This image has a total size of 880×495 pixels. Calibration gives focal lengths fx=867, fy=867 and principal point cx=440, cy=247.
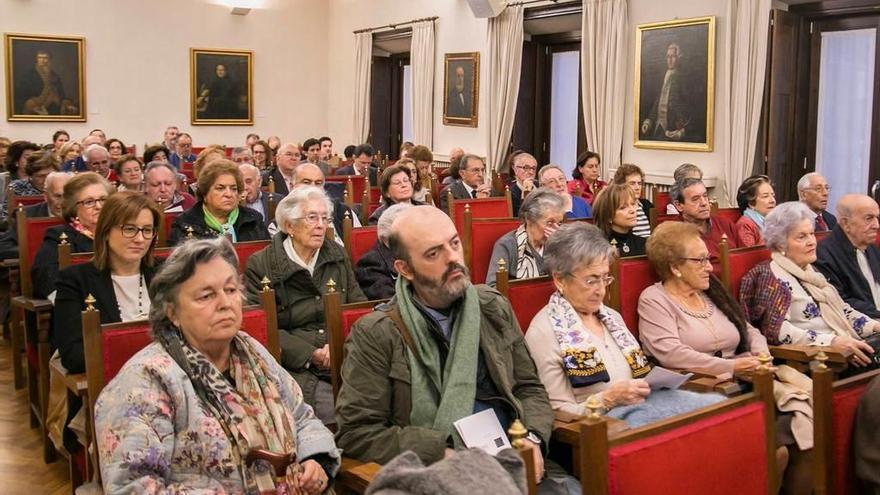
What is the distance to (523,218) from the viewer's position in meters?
4.93

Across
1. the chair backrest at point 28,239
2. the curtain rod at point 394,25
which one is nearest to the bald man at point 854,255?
the chair backrest at point 28,239

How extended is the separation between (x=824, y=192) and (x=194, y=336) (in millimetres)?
5356

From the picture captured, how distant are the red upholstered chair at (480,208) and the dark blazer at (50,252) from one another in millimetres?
2732

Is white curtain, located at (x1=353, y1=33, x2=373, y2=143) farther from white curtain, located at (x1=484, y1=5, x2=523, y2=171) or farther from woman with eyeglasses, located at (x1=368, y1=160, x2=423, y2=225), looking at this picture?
woman with eyeglasses, located at (x1=368, y1=160, x2=423, y2=225)

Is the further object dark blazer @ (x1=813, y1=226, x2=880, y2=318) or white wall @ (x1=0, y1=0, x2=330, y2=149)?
white wall @ (x1=0, y1=0, x2=330, y2=149)

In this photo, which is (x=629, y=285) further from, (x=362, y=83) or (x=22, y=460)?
(x=362, y=83)

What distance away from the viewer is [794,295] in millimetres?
4188

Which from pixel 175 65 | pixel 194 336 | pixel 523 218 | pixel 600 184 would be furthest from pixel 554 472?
pixel 175 65

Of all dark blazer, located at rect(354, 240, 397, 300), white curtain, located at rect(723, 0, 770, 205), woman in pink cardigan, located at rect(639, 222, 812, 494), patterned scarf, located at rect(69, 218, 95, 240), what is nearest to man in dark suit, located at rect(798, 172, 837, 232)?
white curtain, located at rect(723, 0, 770, 205)

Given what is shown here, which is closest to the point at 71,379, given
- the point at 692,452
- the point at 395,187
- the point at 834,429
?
the point at 692,452

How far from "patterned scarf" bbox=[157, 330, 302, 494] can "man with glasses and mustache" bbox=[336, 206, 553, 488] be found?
0.24 m

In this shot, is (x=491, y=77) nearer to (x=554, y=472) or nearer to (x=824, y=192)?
(x=824, y=192)

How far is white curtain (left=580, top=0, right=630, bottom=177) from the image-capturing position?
32.6 ft

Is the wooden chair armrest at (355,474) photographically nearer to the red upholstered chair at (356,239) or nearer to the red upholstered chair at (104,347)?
the red upholstered chair at (104,347)
